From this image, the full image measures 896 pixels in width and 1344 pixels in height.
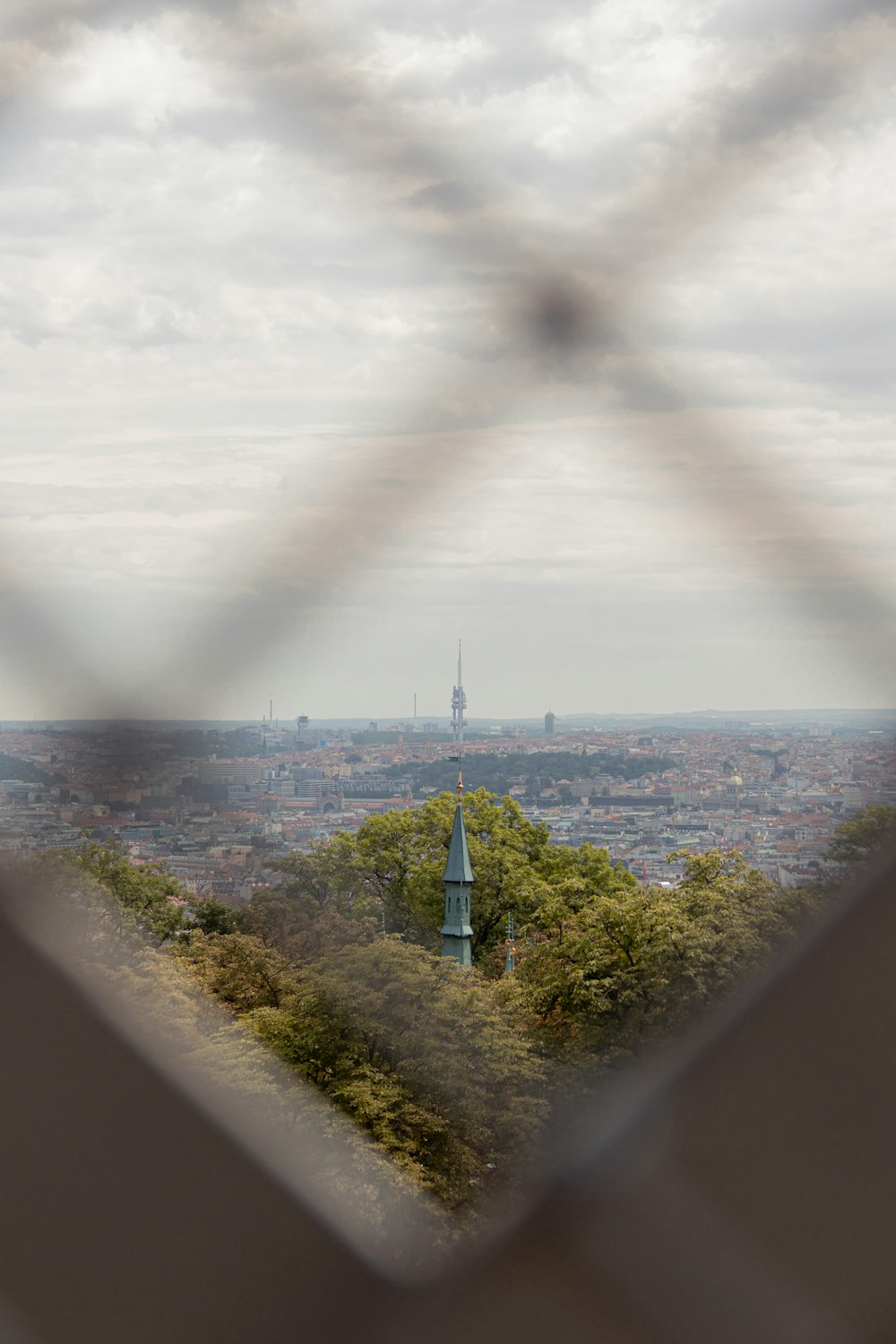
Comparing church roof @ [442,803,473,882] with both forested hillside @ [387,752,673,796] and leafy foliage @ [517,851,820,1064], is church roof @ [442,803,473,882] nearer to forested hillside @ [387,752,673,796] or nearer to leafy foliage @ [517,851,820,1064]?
forested hillside @ [387,752,673,796]

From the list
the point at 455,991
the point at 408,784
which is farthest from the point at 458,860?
the point at 455,991

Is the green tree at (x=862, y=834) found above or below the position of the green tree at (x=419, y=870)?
above

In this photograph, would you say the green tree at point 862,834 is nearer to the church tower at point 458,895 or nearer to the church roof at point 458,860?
the church tower at point 458,895

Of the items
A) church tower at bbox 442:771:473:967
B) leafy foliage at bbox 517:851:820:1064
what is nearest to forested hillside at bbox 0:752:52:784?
leafy foliage at bbox 517:851:820:1064

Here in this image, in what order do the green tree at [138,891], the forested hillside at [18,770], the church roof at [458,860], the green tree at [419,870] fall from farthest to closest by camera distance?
the church roof at [458,860], the green tree at [419,870], the green tree at [138,891], the forested hillside at [18,770]

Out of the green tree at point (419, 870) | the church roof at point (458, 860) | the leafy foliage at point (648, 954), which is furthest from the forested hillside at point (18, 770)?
the church roof at point (458, 860)

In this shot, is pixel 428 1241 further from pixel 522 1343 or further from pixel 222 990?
pixel 222 990

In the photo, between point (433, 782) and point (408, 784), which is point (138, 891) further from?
point (433, 782)
